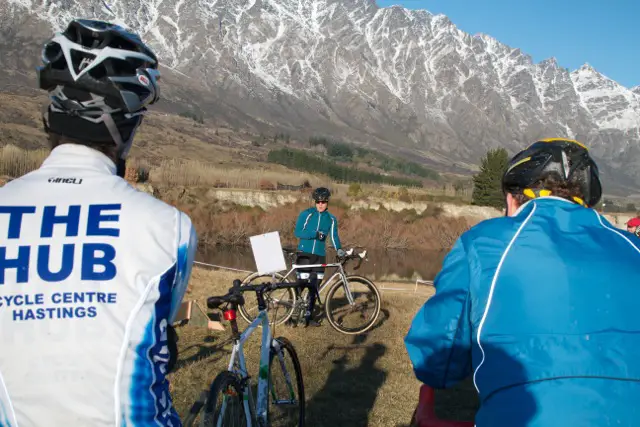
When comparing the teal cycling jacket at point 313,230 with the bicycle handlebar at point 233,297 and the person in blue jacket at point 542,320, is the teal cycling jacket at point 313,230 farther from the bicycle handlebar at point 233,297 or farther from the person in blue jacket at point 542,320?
the person in blue jacket at point 542,320

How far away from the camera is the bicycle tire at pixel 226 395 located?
2.85 meters

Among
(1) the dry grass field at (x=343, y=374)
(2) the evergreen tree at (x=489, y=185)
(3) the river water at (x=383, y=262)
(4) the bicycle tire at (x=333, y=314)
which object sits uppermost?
(2) the evergreen tree at (x=489, y=185)

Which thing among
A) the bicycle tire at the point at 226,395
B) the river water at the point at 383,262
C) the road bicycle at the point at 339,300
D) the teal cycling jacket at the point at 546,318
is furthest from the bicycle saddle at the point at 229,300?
the river water at the point at 383,262

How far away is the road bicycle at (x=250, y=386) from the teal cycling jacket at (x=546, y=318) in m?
1.47

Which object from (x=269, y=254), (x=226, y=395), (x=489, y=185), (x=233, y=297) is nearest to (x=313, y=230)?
(x=269, y=254)

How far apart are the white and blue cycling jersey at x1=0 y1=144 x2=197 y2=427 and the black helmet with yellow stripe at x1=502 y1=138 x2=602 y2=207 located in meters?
1.20

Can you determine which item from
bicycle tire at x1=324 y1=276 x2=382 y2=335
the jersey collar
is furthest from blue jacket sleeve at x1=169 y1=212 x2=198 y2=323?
bicycle tire at x1=324 y1=276 x2=382 y2=335

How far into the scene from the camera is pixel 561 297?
1628 mm

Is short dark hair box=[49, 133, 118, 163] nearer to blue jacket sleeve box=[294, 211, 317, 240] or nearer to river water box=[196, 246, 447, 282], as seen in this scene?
blue jacket sleeve box=[294, 211, 317, 240]

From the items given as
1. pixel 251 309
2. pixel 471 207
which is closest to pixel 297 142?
pixel 471 207

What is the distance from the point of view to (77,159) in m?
1.64

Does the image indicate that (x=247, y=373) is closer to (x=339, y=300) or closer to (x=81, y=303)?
(x=81, y=303)

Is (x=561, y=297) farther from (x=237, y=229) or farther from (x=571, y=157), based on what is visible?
(x=237, y=229)

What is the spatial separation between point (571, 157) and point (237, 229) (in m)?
34.2
